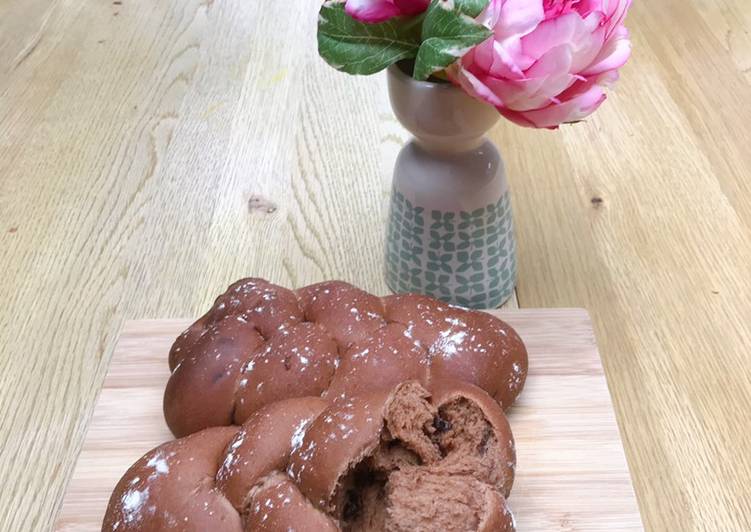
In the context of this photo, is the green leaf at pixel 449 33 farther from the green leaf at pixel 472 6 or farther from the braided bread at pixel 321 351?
the braided bread at pixel 321 351

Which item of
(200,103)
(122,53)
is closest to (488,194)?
(200,103)

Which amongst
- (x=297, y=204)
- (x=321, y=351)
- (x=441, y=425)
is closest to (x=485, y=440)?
(x=441, y=425)

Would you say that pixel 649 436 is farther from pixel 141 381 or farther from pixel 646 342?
pixel 141 381

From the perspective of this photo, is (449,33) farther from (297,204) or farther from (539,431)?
(297,204)

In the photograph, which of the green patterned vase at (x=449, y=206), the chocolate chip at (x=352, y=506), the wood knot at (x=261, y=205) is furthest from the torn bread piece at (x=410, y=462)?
the wood knot at (x=261, y=205)

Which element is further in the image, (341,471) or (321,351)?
(321,351)

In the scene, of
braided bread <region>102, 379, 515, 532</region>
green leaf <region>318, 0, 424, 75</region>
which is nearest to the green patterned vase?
green leaf <region>318, 0, 424, 75</region>

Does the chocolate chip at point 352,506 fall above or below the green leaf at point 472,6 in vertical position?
below
